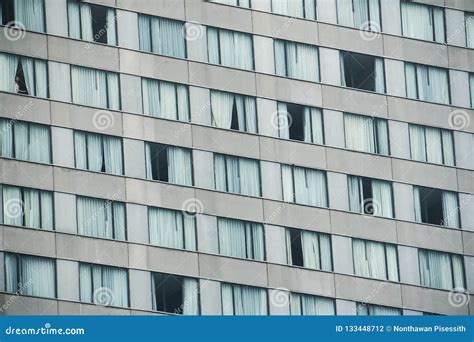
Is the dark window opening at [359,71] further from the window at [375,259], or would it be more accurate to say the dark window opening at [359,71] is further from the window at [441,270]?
the window at [441,270]

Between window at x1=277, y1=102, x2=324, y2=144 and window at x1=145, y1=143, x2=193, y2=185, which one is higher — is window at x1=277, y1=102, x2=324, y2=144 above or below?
above

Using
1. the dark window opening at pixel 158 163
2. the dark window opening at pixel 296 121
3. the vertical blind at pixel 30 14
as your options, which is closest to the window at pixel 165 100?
the dark window opening at pixel 158 163

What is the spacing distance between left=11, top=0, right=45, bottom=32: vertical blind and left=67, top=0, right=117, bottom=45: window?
5.07 ft

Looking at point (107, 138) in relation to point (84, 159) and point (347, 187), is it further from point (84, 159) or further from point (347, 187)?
point (347, 187)

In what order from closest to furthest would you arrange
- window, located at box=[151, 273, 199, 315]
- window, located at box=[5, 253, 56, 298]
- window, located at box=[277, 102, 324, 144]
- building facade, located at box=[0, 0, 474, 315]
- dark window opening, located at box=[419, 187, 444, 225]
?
window, located at box=[5, 253, 56, 298] → building facade, located at box=[0, 0, 474, 315] → window, located at box=[151, 273, 199, 315] → window, located at box=[277, 102, 324, 144] → dark window opening, located at box=[419, 187, 444, 225]

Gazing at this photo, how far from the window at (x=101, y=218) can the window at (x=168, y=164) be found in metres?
2.79

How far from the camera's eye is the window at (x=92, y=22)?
113m

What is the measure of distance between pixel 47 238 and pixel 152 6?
555 inches

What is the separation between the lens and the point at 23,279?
10812 cm

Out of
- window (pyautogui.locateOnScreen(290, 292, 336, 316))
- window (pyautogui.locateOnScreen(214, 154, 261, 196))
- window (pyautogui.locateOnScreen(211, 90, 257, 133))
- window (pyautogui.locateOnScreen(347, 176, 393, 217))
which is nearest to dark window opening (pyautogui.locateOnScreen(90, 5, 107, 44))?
window (pyautogui.locateOnScreen(211, 90, 257, 133))

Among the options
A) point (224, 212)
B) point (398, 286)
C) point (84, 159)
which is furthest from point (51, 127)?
point (398, 286)

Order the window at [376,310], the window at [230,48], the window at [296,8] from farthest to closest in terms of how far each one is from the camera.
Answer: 1. the window at [296,8]
2. the window at [230,48]
3. the window at [376,310]

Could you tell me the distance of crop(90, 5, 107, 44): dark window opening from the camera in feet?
372

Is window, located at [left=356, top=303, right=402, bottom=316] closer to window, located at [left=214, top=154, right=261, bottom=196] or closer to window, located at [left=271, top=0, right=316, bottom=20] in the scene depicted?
window, located at [left=214, top=154, right=261, bottom=196]
